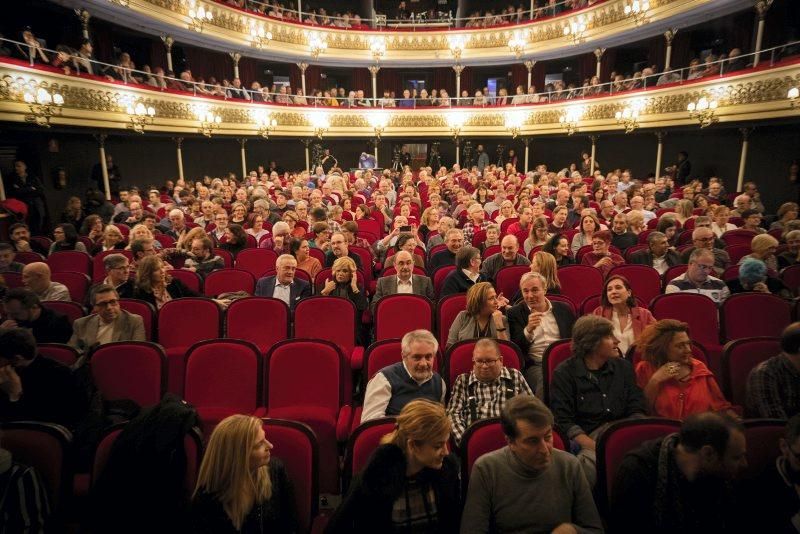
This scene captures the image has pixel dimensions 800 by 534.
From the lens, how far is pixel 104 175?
488 inches

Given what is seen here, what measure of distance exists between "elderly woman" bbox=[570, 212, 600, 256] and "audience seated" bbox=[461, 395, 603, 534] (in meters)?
4.32

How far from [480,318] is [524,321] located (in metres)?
0.43

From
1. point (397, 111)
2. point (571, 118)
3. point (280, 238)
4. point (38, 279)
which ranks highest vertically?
point (397, 111)

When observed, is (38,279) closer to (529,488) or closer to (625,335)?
(529,488)

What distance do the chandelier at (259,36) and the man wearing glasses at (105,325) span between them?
18498mm

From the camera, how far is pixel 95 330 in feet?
11.3

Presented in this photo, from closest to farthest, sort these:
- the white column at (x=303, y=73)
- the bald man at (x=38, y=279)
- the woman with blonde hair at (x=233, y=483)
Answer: the woman with blonde hair at (x=233, y=483) < the bald man at (x=38, y=279) < the white column at (x=303, y=73)

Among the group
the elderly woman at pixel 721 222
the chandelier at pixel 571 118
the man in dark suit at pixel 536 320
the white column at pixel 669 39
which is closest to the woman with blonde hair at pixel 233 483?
the man in dark suit at pixel 536 320

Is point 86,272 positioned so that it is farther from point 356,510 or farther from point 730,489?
point 730,489

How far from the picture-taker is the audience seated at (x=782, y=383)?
2.40m

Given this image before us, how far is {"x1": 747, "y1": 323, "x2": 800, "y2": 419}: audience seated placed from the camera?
2402 mm

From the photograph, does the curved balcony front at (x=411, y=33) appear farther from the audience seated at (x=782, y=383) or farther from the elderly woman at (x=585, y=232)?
the audience seated at (x=782, y=383)

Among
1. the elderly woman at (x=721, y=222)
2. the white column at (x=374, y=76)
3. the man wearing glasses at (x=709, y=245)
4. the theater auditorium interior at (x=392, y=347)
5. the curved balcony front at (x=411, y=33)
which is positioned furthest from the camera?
the white column at (x=374, y=76)

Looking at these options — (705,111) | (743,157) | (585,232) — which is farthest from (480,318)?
(705,111)
